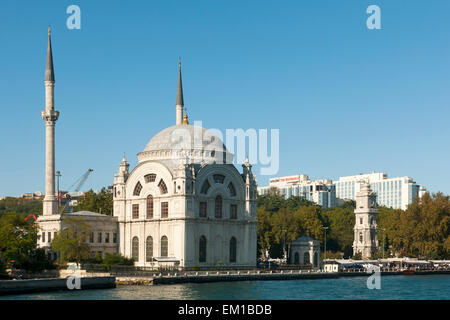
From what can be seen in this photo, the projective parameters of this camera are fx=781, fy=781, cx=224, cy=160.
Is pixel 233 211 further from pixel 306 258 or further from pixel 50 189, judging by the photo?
pixel 50 189

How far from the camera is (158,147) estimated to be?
9619cm

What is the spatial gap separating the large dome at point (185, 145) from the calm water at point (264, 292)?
19979 millimetres

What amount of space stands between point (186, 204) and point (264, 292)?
24.4 metres

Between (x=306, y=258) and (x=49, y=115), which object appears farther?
(x=306, y=258)

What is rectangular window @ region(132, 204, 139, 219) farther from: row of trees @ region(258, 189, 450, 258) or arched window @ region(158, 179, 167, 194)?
row of trees @ region(258, 189, 450, 258)

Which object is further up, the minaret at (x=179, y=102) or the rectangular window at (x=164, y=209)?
Result: the minaret at (x=179, y=102)

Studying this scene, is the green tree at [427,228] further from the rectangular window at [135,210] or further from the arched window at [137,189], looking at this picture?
the arched window at [137,189]

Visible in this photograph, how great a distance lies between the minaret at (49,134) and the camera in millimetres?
90062

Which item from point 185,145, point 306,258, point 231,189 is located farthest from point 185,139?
point 306,258

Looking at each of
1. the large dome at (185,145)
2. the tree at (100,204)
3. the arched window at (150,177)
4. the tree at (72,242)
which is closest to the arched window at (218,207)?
the large dome at (185,145)

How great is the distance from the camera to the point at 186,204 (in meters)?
89.6

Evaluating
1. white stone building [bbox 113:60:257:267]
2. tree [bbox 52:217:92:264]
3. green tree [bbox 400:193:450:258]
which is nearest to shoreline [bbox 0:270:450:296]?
white stone building [bbox 113:60:257:267]

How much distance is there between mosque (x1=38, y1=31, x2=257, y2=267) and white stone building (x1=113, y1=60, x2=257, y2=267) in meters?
0.12

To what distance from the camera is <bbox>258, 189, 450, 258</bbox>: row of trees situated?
118750mm
